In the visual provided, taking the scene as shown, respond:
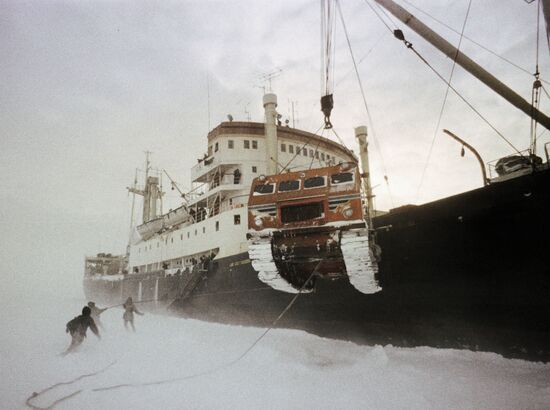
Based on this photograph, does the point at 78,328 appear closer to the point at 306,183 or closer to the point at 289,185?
the point at 289,185

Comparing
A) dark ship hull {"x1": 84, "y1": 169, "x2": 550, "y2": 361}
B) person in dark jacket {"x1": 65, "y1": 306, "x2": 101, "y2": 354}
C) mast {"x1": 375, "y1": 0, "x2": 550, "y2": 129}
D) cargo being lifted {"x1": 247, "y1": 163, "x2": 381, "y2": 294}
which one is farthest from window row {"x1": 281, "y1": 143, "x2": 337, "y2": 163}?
person in dark jacket {"x1": 65, "y1": 306, "x2": 101, "y2": 354}

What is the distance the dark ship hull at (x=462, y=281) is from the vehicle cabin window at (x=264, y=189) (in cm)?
347

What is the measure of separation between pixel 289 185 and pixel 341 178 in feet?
4.33

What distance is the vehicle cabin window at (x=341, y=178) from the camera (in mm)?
7113

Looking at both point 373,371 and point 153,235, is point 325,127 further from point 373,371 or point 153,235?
point 153,235

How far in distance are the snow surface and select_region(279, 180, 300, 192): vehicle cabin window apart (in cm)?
444

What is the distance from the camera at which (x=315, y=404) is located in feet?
18.3

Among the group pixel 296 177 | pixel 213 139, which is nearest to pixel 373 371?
pixel 296 177

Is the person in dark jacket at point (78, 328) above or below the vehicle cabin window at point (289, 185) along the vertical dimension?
below

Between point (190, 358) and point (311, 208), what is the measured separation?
236 inches

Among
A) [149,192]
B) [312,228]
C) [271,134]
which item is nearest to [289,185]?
[312,228]

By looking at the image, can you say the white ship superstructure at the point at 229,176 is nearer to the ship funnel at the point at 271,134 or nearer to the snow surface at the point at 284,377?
the ship funnel at the point at 271,134

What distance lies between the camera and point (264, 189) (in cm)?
779

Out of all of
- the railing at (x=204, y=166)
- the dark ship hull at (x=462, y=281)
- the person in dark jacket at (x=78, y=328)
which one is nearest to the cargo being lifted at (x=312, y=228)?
the dark ship hull at (x=462, y=281)
